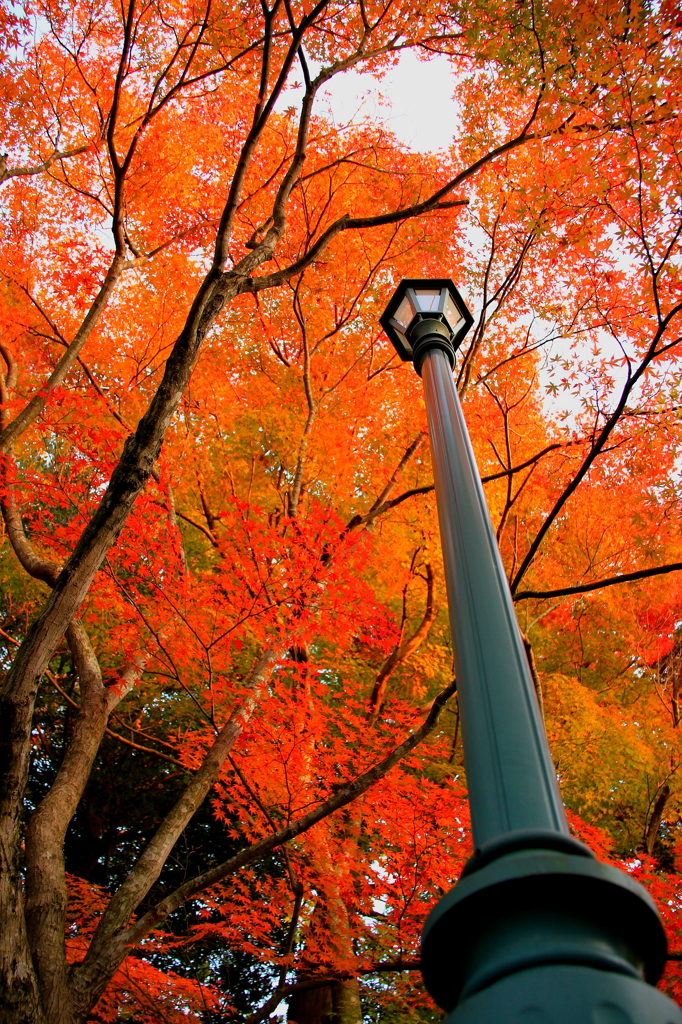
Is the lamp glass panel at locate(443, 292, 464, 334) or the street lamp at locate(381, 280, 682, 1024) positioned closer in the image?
the street lamp at locate(381, 280, 682, 1024)

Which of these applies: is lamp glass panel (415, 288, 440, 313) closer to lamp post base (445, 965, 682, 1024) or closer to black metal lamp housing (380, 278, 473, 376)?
black metal lamp housing (380, 278, 473, 376)

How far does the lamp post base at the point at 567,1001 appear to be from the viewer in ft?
3.01

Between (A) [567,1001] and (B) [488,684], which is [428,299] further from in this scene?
(A) [567,1001]

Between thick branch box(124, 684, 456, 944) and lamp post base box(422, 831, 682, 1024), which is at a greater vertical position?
thick branch box(124, 684, 456, 944)

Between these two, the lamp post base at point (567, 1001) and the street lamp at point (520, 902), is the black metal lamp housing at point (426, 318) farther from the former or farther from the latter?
the lamp post base at point (567, 1001)

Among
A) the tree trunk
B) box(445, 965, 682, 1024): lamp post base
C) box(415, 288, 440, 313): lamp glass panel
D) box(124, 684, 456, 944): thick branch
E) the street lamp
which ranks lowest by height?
box(445, 965, 682, 1024): lamp post base

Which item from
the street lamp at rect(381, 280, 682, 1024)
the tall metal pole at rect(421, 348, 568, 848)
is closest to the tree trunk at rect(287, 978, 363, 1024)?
the tall metal pole at rect(421, 348, 568, 848)

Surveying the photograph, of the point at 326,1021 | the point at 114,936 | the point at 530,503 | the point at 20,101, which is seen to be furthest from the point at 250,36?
the point at 326,1021

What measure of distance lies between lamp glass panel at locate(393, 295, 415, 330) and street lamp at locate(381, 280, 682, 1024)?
2334 millimetres

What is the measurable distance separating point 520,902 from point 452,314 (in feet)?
10.6

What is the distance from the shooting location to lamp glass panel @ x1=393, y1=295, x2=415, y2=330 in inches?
148

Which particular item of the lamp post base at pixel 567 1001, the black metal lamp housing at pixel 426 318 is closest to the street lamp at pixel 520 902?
the lamp post base at pixel 567 1001

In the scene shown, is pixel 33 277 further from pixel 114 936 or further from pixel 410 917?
pixel 410 917

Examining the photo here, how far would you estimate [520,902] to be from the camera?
1.09 meters
